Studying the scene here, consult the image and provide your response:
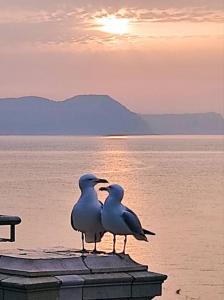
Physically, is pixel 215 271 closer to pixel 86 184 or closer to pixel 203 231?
pixel 203 231

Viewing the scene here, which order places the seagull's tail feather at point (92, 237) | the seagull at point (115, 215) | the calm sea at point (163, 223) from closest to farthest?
the seagull at point (115, 215) → the seagull's tail feather at point (92, 237) → the calm sea at point (163, 223)

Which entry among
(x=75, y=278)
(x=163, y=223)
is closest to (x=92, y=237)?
(x=75, y=278)

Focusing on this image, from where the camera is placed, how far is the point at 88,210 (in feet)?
23.5

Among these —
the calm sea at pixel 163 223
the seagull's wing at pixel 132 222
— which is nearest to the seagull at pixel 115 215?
the seagull's wing at pixel 132 222

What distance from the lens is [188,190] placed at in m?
108

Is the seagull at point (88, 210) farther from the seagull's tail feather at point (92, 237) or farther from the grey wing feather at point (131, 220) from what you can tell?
the grey wing feather at point (131, 220)

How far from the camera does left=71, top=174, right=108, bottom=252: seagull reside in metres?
7.16

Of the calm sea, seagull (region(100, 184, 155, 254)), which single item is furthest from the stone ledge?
the calm sea

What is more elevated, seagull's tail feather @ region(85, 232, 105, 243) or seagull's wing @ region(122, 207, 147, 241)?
seagull's wing @ region(122, 207, 147, 241)

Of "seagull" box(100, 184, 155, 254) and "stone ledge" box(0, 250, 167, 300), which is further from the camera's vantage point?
"seagull" box(100, 184, 155, 254)

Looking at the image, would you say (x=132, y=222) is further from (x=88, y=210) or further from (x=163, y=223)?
(x=163, y=223)

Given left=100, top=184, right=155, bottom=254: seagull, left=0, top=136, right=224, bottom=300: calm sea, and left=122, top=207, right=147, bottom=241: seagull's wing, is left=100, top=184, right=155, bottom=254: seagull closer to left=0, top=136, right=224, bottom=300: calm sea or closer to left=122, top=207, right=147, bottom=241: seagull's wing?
left=122, top=207, right=147, bottom=241: seagull's wing

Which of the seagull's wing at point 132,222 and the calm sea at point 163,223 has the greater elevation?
the calm sea at point 163,223

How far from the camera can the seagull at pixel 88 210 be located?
23.5 feet
